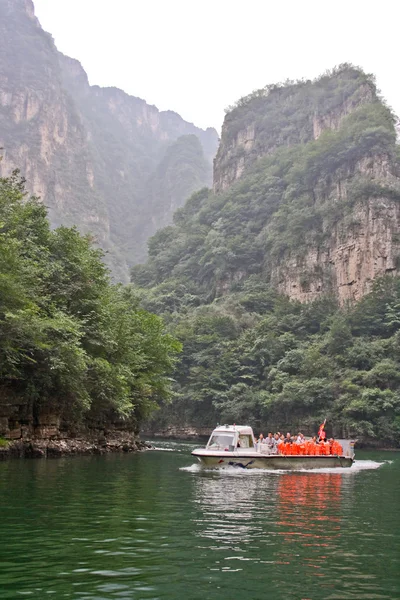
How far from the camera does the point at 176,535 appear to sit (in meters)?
12.3

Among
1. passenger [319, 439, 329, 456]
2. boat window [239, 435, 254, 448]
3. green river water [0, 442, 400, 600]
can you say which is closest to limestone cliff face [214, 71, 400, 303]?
passenger [319, 439, 329, 456]

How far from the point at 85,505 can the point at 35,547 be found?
5103 mm

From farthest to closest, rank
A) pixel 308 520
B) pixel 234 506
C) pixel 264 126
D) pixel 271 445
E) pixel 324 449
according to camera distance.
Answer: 1. pixel 264 126
2. pixel 324 449
3. pixel 271 445
4. pixel 234 506
5. pixel 308 520

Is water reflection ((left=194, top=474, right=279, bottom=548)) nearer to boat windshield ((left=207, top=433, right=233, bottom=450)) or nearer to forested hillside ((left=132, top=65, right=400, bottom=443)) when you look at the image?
boat windshield ((left=207, top=433, right=233, bottom=450))

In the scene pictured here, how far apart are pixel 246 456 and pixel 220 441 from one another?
1938mm

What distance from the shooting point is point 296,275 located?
350ft

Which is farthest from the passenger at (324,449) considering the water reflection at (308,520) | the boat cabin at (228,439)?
the water reflection at (308,520)

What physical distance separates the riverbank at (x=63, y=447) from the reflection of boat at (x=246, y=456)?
6791mm

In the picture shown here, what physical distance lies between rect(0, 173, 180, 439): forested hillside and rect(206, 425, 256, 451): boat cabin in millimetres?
6290

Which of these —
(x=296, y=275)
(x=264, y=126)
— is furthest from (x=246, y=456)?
(x=264, y=126)

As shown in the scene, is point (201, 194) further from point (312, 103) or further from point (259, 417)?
point (259, 417)

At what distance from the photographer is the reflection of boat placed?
29.7 m

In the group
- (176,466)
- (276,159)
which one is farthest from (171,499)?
(276,159)

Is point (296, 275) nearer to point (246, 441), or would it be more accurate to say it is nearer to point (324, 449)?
point (324, 449)
